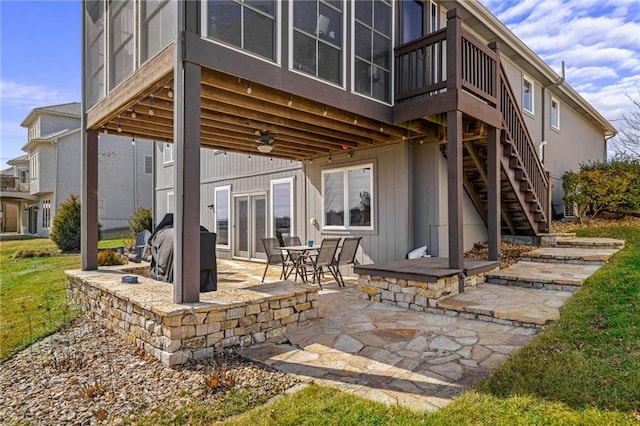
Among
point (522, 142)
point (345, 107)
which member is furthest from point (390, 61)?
point (522, 142)

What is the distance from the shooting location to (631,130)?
48.3ft

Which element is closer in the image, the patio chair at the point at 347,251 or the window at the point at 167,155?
the patio chair at the point at 347,251

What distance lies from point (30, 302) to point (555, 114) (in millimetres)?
14916

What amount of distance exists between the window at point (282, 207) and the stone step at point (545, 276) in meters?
4.92

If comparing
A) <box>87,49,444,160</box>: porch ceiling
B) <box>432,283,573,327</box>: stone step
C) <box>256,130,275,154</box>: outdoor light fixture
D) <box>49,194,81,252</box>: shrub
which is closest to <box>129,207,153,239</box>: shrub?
<box>49,194,81,252</box>: shrub

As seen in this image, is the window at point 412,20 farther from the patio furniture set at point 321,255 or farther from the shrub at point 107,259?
the shrub at point 107,259

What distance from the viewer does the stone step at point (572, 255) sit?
6586mm

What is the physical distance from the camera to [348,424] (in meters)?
2.39

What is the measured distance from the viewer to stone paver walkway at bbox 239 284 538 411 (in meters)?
2.94

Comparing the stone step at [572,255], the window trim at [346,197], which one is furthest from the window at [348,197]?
the stone step at [572,255]

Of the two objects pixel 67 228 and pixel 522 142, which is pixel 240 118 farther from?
pixel 67 228

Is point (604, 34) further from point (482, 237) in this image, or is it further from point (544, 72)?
point (482, 237)

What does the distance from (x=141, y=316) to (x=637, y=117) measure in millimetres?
17503

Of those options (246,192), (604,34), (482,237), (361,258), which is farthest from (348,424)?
(604,34)
